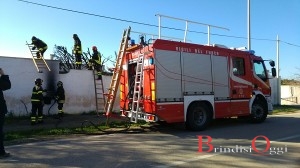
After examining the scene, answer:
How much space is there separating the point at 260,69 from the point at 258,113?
5.51ft

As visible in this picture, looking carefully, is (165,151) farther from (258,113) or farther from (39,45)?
(39,45)

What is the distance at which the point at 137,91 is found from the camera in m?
10.7

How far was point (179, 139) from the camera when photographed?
9.45 metres

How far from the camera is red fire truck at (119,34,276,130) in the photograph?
10250 millimetres

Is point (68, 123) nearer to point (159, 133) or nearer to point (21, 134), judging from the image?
point (21, 134)

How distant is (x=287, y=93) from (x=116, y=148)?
98.4 feet

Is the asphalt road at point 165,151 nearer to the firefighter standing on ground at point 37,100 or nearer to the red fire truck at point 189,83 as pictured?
the red fire truck at point 189,83

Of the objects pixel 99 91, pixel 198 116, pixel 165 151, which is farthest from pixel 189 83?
pixel 99 91

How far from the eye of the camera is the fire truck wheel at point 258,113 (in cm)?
1290

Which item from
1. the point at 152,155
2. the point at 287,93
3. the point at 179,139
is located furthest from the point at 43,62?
the point at 287,93

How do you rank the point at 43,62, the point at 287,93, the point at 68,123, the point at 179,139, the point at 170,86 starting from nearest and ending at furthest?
the point at 179,139, the point at 170,86, the point at 68,123, the point at 43,62, the point at 287,93

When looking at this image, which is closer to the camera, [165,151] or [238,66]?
[165,151]

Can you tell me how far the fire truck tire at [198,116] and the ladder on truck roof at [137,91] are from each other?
5.24 feet

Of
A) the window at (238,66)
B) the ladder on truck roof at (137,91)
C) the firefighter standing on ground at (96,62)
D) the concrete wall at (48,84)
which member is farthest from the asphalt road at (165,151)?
the firefighter standing on ground at (96,62)
